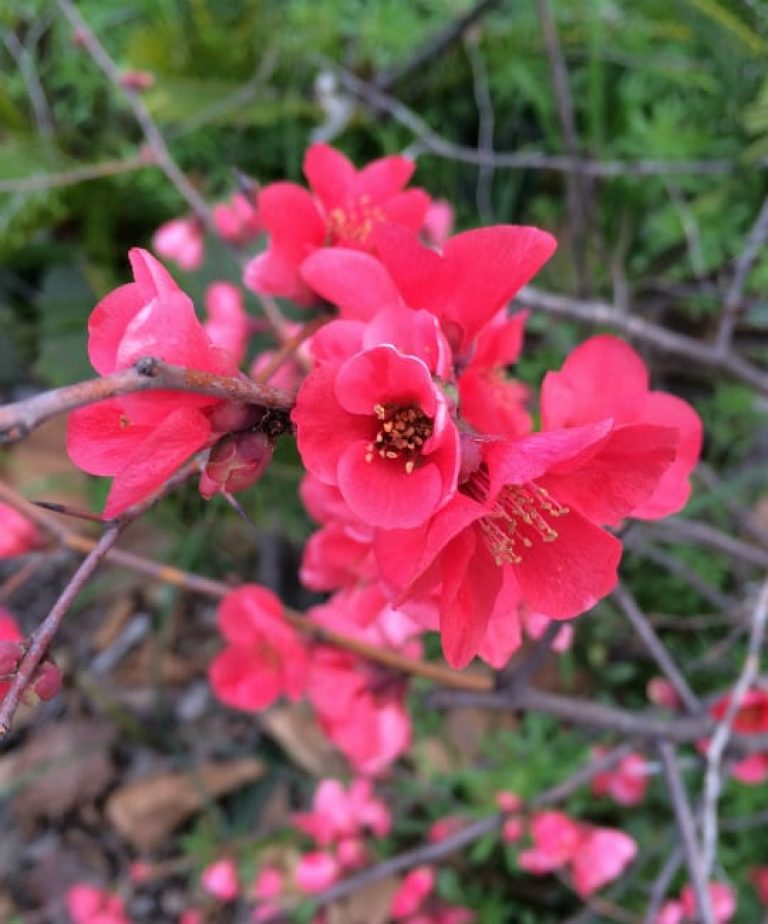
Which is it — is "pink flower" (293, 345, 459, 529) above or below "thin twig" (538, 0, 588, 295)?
above

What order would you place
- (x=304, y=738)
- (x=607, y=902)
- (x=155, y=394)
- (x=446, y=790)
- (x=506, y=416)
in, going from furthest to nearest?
(x=304, y=738)
(x=446, y=790)
(x=607, y=902)
(x=506, y=416)
(x=155, y=394)

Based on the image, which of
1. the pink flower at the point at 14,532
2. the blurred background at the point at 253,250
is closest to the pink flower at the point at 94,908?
the blurred background at the point at 253,250

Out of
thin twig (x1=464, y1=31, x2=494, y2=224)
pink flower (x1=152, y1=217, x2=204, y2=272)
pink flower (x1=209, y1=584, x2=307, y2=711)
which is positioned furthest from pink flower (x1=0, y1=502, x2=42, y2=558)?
thin twig (x1=464, y1=31, x2=494, y2=224)

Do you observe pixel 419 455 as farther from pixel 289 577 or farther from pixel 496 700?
pixel 289 577

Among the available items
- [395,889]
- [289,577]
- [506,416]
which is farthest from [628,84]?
[395,889]

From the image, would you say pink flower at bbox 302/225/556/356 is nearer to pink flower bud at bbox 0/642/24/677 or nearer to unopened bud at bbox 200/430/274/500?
unopened bud at bbox 200/430/274/500

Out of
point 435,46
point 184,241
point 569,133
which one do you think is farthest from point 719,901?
point 435,46

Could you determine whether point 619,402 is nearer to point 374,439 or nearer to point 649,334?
point 374,439
